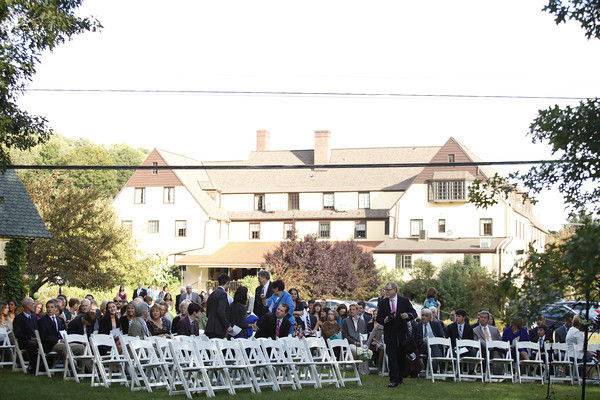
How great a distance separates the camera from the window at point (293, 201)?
78125 mm

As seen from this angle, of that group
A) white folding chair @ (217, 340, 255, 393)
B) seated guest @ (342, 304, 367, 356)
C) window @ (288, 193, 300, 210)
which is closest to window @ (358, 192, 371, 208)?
window @ (288, 193, 300, 210)

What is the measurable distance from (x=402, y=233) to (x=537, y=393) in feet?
174

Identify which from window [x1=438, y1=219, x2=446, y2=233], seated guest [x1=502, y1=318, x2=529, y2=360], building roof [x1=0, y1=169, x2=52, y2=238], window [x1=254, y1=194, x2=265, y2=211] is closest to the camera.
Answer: seated guest [x1=502, y1=318, x2=529, y2=360]

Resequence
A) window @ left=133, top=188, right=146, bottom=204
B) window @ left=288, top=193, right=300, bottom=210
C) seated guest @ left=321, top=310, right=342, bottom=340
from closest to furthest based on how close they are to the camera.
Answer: seated guest @ left=321, top=310, right=342, bottom=340 → window @ left=133, top=188, right=146, bottom=204 → window @ left=288, top=193, right=300, bottom=210

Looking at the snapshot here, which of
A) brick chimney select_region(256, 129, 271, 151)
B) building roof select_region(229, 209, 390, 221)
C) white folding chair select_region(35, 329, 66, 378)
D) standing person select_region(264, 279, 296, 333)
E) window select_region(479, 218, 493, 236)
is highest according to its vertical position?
brick chimney select_region(256, 129, 271, 151)

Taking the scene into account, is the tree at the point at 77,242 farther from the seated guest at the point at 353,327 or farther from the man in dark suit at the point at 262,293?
the man in dark suit at the point at 262,293

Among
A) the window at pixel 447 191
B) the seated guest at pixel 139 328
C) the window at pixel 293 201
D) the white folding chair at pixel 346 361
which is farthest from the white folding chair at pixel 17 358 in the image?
the window at pixel 293 201

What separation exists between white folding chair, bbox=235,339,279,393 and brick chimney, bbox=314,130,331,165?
58.9 metres

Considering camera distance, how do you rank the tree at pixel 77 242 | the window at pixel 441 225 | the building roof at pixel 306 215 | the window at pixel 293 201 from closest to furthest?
the tree at pixel 77 242
the window at pixel 441 225
the building roof at pixel 306 215
the window at pixel 293 201

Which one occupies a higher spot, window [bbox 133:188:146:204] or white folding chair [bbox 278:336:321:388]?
window [bbox 133:188:146:204]

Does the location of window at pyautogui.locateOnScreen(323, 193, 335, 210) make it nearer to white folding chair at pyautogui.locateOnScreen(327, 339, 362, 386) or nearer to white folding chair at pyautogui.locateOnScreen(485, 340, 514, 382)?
white folding chair at pyautogui.locateOnScreen(485, 340, 514, 382)

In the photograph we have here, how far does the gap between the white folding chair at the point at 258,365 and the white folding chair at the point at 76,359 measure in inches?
113

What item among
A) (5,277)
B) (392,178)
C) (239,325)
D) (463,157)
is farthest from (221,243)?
(239,325)

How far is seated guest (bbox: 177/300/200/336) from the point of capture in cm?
2027
